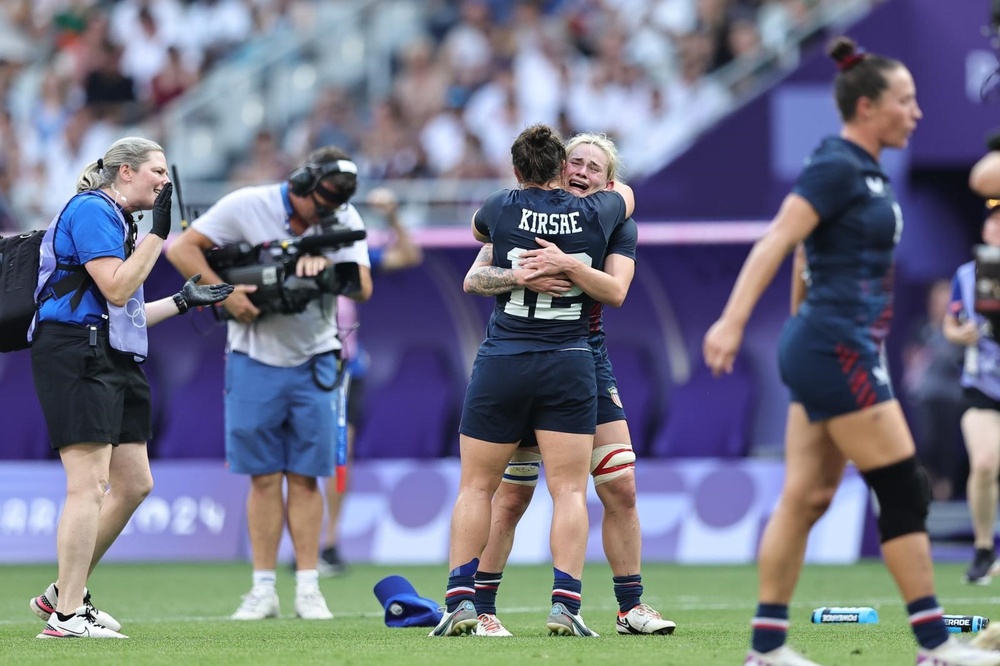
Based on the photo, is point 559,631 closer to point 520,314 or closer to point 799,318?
point 520,314

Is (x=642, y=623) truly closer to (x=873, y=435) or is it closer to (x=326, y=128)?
(x=873, y=435)

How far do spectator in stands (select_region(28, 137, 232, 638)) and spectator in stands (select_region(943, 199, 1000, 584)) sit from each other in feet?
20.3

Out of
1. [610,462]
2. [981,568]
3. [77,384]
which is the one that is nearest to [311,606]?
[77,384]

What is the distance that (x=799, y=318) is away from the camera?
5746 mm

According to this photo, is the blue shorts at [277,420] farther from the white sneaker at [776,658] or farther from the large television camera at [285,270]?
the white sneaker at [776,658]

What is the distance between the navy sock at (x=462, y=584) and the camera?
7363mm

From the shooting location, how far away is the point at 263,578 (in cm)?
902

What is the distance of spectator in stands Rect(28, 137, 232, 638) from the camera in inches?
296

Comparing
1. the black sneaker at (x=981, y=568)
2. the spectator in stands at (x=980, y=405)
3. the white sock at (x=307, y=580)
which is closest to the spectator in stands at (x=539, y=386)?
the white sock at (x=307, y=580)

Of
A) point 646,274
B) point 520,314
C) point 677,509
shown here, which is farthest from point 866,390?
point 646,274

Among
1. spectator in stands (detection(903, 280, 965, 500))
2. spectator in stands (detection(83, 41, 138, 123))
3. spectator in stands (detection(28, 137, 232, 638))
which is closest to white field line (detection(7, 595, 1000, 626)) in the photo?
spectator in stands (detection(28, 137, 232, 638))

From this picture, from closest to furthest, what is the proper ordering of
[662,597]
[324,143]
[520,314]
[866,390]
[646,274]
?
1. [866,390]
2. [520,314]
3. [662,597]
4. [646,274]
5. [324,143]

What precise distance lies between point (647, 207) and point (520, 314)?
719 centimetres

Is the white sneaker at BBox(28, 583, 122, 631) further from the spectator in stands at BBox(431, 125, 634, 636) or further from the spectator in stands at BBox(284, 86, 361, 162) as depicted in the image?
the spectator in stands at BBox(284, 86, 361, 162)
